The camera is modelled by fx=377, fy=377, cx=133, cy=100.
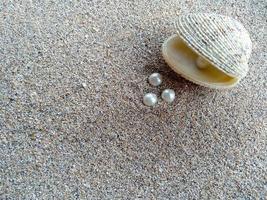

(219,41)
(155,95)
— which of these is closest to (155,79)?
(155,95)

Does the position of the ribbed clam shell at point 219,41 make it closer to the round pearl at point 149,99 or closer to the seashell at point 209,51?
the seashell at point 209,51

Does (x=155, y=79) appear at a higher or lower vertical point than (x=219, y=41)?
lower

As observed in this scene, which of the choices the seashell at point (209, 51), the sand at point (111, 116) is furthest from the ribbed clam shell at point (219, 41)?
the sand at point (111, 116)

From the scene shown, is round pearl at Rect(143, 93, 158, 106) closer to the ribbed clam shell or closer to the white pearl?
the white pearl

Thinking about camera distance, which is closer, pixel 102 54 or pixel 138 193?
pixel 138 193

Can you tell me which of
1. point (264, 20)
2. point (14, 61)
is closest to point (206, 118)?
point (264, 20)

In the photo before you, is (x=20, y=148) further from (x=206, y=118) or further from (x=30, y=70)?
(x=206, y=118)

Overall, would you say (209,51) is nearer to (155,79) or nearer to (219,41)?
(219,41)
